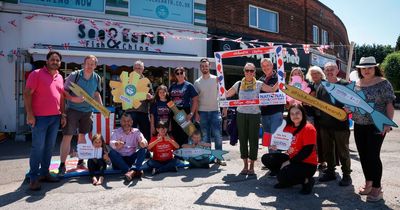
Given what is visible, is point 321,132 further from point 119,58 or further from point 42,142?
point 119,58

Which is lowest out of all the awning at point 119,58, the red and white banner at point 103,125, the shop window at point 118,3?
the red and white banner at point 103,125

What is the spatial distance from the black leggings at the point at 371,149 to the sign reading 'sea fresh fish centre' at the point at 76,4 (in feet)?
30.6

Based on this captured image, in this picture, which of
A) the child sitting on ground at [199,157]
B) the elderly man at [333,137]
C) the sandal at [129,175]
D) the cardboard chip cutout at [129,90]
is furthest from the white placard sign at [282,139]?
the cardboard chip cutout at [129,90]

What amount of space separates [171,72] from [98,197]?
848 centimetres

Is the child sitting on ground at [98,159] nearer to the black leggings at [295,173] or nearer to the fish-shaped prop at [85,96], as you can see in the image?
the fish-shaped prop at [85,96]

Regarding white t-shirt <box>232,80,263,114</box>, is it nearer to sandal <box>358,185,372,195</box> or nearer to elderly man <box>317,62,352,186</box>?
elderly man <box>317,62,352,186</box>

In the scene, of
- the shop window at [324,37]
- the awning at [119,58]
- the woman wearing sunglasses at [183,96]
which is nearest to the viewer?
the woman wearing sunglasses at [183,96]

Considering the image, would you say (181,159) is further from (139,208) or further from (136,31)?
(136,31)

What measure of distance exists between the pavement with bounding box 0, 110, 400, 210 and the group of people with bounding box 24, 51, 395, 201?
0.59 ft

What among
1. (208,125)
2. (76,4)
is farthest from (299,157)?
(76,4)

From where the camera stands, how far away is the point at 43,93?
181 inches

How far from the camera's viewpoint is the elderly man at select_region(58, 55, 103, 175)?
5.18 metres

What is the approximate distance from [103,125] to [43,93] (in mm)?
1336

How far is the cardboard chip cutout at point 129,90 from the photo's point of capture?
19.0ft
